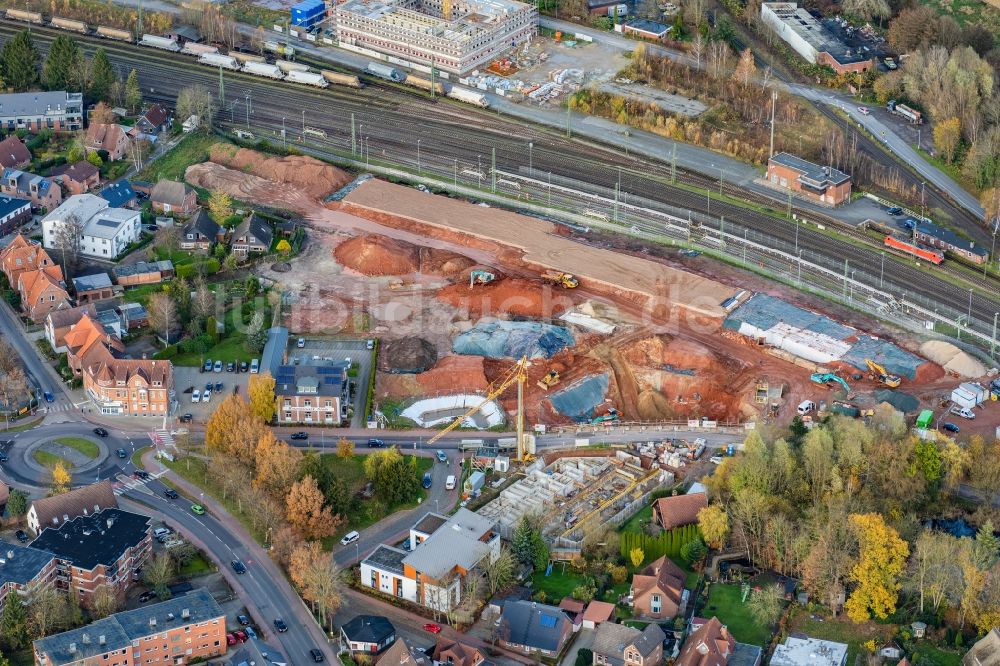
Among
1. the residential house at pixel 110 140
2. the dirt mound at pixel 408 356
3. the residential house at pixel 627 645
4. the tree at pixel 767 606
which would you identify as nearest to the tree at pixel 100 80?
the residential house at pixel 110 140

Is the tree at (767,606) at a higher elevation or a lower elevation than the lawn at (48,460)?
higher

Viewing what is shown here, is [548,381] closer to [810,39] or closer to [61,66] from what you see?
[810,39]

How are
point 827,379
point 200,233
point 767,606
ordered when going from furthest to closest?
1. point 200,233
2. point 827,379
3. point 767,606

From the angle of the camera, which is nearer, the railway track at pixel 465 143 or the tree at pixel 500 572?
the tree at pixel 500 572

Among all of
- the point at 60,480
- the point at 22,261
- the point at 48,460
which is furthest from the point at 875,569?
the point at 22,261

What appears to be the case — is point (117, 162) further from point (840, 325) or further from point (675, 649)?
point (675, 649)

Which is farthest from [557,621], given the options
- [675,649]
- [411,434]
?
[411,434]

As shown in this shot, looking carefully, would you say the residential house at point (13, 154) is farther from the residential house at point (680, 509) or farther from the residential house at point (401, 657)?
the residential house at point (401, 657)
